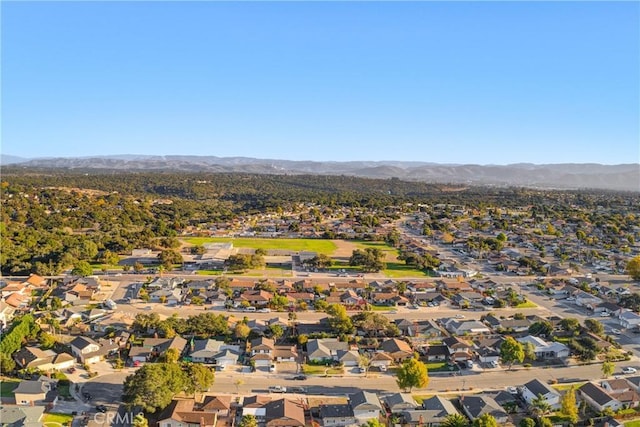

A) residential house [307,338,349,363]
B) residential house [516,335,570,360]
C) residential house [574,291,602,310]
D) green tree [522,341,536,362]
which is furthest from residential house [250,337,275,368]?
residential house [574,291,602,310]

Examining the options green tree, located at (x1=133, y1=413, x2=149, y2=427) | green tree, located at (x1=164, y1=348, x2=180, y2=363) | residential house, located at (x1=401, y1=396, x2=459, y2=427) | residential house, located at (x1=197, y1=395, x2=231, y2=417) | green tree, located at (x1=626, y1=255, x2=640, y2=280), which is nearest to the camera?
green tree, located at (x1=133, y1=413, x2=149, y2=427)

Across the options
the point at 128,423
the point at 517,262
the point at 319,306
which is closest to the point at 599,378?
the point at 319,306

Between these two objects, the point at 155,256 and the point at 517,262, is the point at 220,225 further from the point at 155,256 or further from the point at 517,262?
the point at 517,262

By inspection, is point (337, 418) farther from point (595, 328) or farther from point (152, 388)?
point (595, 328)

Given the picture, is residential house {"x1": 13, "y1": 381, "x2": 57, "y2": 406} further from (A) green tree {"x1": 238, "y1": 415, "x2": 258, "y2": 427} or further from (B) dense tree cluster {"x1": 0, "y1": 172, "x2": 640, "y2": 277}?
(B) dense tree cluster {"x1": 0, "y1": 172, "x2": 640, "y2": 277}

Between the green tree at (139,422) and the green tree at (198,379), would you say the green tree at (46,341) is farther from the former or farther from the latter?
the green tree at (139,422)
